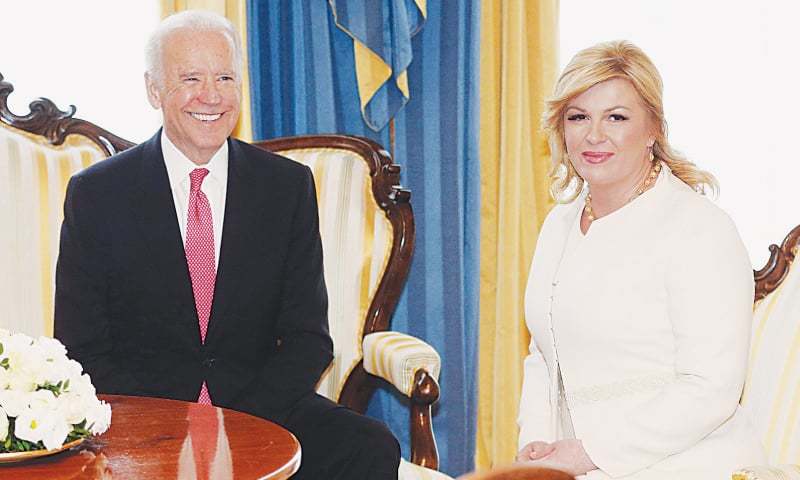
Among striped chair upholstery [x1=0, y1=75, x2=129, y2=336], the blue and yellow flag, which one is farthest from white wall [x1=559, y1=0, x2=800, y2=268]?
striped chair upholstery [x1=0, y1=75, x2=129, y2=336]

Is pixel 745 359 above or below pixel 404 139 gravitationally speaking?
below

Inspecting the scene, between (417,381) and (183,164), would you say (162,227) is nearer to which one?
(183,164)

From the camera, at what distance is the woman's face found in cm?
241

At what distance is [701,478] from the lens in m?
2.24

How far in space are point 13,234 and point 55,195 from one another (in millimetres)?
174

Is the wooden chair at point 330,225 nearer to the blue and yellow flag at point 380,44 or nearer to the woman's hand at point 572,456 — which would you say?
the blue and yellow flag at point 380,44

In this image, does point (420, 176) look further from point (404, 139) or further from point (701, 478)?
point (701, 478)

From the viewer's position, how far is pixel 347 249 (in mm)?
3338

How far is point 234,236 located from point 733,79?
7.47 feet

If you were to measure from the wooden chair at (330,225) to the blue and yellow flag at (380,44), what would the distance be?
13.4 inches

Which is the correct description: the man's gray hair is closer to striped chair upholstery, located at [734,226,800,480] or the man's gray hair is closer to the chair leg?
the chair leg

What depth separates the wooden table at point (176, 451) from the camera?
1.81 meters

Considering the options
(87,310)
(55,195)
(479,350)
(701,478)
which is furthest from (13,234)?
(701,478)

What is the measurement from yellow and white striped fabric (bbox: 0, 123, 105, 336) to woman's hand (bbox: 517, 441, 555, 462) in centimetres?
160
